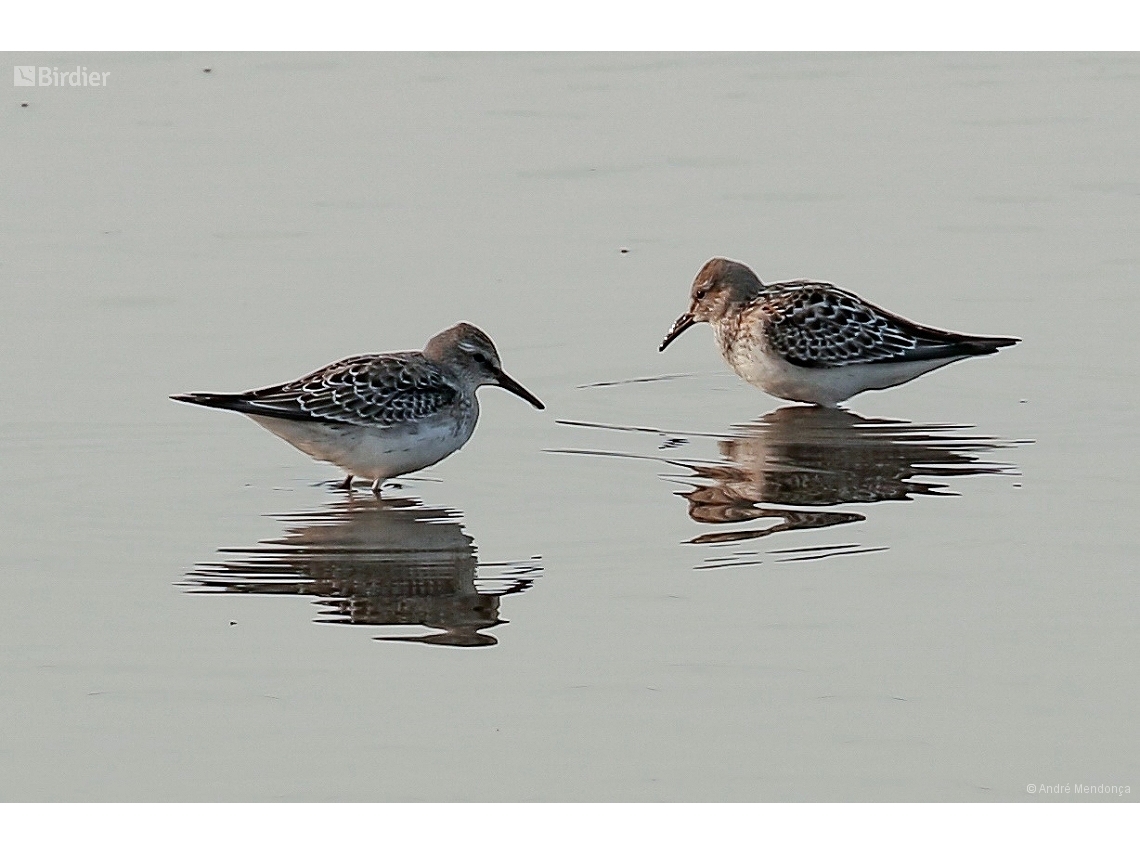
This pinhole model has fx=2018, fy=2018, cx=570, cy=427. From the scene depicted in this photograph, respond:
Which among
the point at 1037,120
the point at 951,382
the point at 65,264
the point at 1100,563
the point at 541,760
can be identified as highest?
the point at 1037,120

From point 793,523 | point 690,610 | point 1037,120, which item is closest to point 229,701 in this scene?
point 690,610

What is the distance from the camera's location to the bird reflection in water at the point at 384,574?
9312mm

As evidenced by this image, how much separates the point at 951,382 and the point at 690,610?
5.61 meters

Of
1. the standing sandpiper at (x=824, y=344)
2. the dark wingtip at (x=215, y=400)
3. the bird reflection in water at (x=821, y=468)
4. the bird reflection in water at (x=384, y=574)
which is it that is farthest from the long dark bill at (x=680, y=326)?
the dark wingtip at (x=215, y=400)

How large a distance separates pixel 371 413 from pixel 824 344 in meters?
3.68

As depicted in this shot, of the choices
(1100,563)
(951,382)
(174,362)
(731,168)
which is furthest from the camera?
(731,168)

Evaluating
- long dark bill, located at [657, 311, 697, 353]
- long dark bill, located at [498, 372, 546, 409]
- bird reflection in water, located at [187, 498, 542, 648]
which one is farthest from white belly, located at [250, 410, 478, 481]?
long dark bill, located at [657, 311, 697, 353]

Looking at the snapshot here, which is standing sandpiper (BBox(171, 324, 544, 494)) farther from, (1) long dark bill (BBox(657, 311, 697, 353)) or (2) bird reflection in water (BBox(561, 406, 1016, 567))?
(1) long dark bill (BBox(657, 311, 697, 353))

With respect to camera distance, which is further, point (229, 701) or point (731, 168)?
point (731, 168)

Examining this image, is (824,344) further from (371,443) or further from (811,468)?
(371,443)

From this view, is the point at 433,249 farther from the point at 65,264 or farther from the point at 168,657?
the point at 168,657

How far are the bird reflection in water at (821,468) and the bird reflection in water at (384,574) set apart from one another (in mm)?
1289

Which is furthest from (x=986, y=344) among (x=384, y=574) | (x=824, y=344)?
(x=384, y=574)

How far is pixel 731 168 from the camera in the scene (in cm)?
1811
